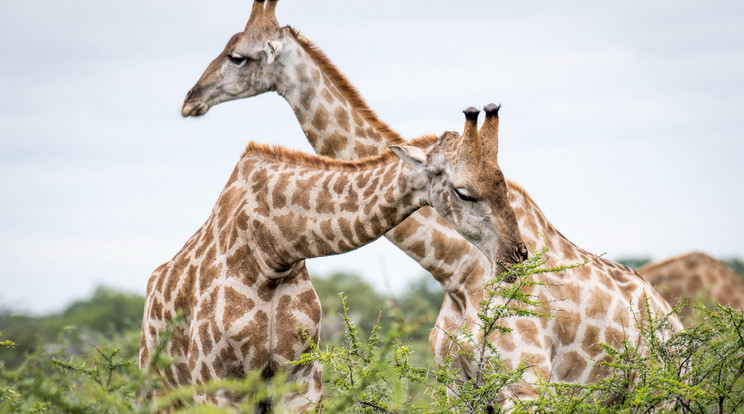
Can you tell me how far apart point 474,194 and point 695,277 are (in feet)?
31.2

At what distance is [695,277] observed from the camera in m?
13.6

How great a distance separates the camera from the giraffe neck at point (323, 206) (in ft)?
17.7

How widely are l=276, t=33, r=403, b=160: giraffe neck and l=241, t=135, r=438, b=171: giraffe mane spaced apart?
1628mm

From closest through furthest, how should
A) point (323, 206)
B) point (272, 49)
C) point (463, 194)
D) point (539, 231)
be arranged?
point (463, 194), point (323, 206), point (539, 231), point (272, 49)

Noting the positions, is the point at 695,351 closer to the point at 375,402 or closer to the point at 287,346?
the point at 375,402

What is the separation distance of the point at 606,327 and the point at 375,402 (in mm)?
2732

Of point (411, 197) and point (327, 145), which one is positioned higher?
point (327, 145)

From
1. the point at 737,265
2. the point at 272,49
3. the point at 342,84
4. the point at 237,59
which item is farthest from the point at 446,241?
the point at 737,265

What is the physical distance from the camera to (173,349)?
20.2ft

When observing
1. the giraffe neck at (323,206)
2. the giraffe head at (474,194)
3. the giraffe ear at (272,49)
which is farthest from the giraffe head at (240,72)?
the giraffe head at (474,194)

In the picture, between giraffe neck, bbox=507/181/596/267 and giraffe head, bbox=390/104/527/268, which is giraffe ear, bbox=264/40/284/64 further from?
giraffe head, bbox=390/104/527/268

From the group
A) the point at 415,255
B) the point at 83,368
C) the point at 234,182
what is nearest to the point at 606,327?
the point at 415,255

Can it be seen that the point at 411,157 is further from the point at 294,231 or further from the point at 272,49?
the point at 272,49

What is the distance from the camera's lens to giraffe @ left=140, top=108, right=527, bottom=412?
5281 mm
